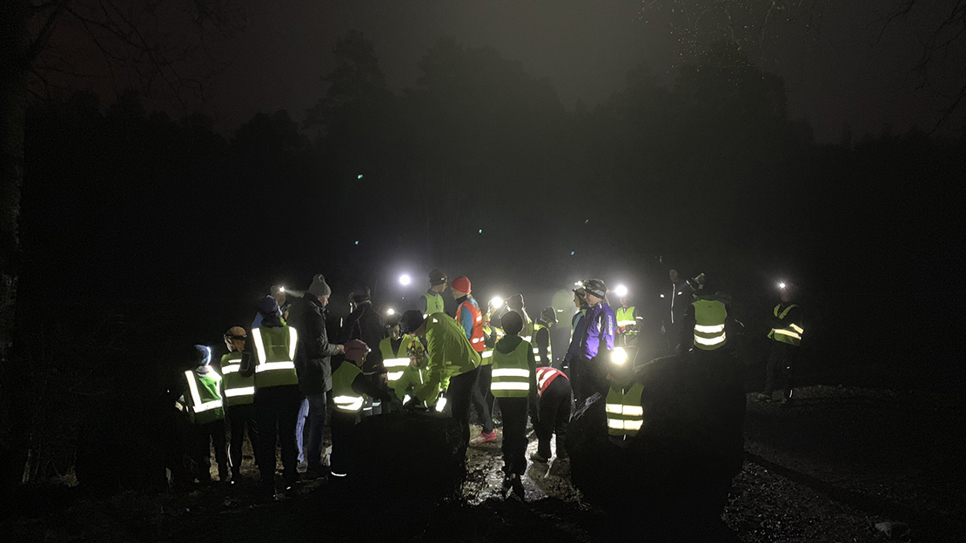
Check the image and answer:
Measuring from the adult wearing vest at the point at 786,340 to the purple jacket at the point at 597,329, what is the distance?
4.08 m

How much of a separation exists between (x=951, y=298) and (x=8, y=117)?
84.8ft

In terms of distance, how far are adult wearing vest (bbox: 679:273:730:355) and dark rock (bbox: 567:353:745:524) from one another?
4.13 metres

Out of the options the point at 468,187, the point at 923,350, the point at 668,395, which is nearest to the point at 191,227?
the point at 468,187

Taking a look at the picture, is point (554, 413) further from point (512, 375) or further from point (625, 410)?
point (625, 410)

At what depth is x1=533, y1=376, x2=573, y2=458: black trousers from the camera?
21.6 feet

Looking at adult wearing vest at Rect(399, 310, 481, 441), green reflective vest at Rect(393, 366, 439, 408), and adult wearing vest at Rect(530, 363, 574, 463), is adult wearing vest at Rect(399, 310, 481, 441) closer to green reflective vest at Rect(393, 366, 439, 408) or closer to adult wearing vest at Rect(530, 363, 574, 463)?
green reflective vest at Rect(393, 366, 439, 408)

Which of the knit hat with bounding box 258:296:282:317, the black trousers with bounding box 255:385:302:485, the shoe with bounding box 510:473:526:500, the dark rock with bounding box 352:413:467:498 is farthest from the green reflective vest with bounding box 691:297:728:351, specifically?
the knit hat with bounding box 258:296:282:317

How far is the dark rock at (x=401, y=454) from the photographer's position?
5211mm

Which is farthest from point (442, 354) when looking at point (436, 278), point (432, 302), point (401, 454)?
point (432, 302)

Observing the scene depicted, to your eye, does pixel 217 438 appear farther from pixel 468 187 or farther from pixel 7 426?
pixel 468 187

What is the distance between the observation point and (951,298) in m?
20.1

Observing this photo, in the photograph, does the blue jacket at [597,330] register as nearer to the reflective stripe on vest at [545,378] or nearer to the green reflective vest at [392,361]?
the reflective stripe on vest at [545,378]

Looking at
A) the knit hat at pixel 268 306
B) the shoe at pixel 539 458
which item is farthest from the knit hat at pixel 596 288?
the knit hat at pixel 268 306

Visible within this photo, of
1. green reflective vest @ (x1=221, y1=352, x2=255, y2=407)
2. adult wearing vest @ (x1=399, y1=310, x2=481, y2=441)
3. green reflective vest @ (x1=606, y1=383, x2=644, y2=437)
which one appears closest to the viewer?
green reflective vest @ (x1=606, y1=383, x2=644, y2=437)
